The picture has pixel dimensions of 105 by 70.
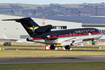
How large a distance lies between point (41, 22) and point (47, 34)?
80.1m

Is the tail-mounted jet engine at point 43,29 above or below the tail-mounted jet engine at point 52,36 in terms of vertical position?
above

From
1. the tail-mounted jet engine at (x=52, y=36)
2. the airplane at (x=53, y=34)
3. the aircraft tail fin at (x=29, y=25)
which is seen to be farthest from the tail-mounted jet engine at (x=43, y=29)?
the tail-mounted jet engine at (x=52, y=36)

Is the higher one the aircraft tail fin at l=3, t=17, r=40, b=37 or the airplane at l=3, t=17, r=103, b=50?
the aircraft tail fin at l=3, t=17, r=40, b=37

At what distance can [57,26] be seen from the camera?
14475 cm

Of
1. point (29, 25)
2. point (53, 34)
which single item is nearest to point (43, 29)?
point (53, 34)

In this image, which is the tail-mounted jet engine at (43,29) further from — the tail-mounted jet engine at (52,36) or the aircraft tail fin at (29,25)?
the tail-mounted jet engine at (52,36)

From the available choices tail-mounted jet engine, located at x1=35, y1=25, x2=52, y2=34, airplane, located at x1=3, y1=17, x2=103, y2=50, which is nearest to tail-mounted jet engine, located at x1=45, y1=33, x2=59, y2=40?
airplane, located at x1=3, y1=17, x2=103, y2=50

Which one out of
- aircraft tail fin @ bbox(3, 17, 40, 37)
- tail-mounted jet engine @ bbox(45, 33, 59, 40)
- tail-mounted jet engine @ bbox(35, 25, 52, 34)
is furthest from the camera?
tail-mounted jet engine @ bbox(45, 33, 59, 40)

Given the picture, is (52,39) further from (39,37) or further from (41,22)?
(41,22)

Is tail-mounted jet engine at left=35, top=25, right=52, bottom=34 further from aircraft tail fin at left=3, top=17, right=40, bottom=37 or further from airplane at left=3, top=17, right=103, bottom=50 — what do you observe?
aircraft tail fin at left=3, top=17, right=40, bottom=37

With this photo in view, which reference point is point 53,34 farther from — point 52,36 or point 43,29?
point 43,29

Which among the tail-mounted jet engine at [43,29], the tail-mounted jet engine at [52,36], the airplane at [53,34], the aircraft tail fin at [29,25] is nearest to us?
the aircraft tail fin at [29,25]

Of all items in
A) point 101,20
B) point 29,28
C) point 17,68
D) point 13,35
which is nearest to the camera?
point 17,68

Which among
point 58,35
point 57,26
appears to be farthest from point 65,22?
point 58,35
